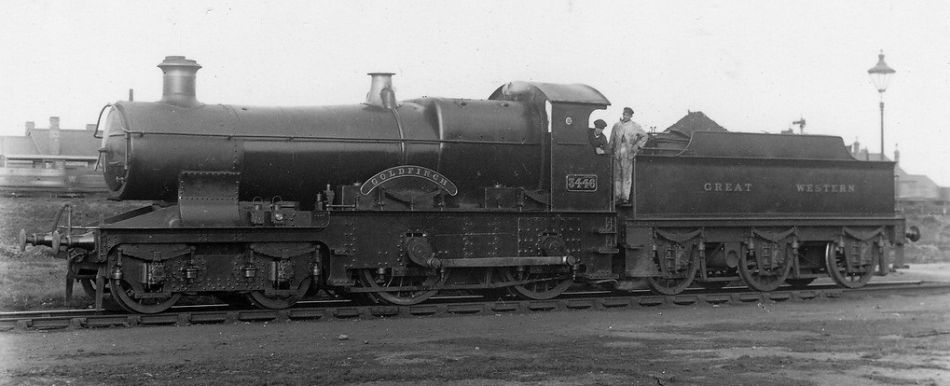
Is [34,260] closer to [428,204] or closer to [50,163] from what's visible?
[428,204]

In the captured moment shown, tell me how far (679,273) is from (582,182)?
2.33 m

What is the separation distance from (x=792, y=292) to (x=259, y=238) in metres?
8.27

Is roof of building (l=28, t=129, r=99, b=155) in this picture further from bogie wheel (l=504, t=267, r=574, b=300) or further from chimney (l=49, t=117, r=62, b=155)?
bogie wheel (l=504, t=267, r=574, b=300)

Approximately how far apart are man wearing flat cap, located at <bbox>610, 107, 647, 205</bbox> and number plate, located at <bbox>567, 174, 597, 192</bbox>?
565 mm

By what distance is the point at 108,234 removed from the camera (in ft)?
38.1

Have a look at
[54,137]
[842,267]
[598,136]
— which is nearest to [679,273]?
[598,136]

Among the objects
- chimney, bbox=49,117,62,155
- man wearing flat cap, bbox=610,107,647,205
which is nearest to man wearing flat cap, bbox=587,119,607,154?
man wearing flat cap, bbox=610,107,647,205

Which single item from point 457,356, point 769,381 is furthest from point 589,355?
point 769,381

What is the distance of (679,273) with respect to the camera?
49.3ft

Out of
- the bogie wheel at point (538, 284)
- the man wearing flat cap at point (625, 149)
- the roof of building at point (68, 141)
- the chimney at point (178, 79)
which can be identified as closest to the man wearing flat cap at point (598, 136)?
the man wearing flat cap at point (625, 149)

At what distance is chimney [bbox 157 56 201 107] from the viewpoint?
12555 millimetres

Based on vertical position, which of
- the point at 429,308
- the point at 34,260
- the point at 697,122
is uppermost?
the point at 697,122

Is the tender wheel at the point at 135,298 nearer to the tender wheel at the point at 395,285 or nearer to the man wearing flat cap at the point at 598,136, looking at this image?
the tender wheel at the point at 395,285

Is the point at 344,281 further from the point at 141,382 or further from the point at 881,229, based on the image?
the point at 881,229
